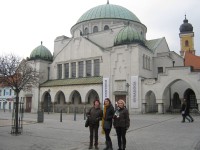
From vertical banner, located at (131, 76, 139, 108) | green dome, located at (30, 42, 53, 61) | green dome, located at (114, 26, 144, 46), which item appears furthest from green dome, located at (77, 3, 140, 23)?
vertical banner, located at (131, 76, 139, 108)

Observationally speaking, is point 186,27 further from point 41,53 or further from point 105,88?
point 105,88

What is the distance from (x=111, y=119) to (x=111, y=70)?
29608 millimetres

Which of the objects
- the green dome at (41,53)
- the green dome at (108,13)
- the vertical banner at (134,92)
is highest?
the green dome at (108,13)

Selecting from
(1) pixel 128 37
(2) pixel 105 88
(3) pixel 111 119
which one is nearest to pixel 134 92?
(2) pixel 105 88

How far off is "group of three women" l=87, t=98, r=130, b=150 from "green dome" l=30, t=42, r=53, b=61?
139 ft

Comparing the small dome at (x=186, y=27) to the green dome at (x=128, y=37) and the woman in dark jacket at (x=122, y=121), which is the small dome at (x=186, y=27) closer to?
the green dome at (x=128, y=37)

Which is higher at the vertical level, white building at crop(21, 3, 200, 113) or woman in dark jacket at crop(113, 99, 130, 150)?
white building at crop(21, 3, 200, 113)

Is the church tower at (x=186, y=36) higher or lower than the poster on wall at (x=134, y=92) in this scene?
higher

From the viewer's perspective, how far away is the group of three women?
354 inches

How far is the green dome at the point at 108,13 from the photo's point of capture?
50469 millimetres

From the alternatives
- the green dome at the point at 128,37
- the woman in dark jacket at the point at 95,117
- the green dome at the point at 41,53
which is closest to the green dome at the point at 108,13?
the green dome at the point at 41,53

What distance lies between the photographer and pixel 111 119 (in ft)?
31.1

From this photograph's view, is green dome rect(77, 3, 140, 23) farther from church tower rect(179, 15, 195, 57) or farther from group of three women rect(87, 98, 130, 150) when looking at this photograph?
group of three women rect(87, 98, 130, 150)

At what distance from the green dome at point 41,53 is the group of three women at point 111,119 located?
42275mm
